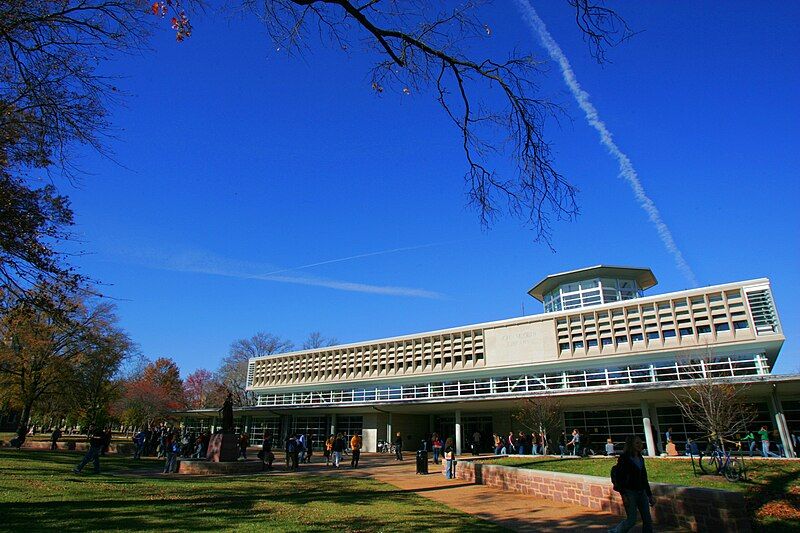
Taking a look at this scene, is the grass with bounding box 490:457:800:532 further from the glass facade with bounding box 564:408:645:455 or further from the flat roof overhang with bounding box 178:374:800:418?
the glass facade with bounding box 564:408:645:455

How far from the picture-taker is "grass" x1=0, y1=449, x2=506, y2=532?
7.50 m

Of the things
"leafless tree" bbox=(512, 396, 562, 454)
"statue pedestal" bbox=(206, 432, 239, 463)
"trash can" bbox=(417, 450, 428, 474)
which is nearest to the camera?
"trash can" bbox=(417, 450, 428, 474)

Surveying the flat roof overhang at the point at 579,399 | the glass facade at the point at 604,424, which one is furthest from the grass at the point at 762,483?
the glass facade at the point at 604,424

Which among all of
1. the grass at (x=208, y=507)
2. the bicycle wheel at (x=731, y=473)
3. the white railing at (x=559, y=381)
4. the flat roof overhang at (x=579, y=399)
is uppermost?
the white railing at (x=559, y=381)

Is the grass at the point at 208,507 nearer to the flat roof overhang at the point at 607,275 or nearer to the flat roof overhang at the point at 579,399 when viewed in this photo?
the flat roof overhang at the point at 579,399

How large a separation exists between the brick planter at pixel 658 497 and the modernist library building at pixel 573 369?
10854 mm

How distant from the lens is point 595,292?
41812mm

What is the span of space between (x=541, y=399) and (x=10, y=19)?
81.9 ft

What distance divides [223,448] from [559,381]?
2208cm

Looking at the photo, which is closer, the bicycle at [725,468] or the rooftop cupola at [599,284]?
the bicycle at [725,468]

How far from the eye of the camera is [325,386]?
155 feet

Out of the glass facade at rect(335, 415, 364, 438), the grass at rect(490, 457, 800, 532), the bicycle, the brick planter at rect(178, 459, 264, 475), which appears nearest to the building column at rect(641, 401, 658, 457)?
the grass at rect(490, 457, 800, 532)

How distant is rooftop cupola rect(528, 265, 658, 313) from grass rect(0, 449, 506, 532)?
1299 inches

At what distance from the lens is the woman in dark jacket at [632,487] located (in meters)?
6.81
